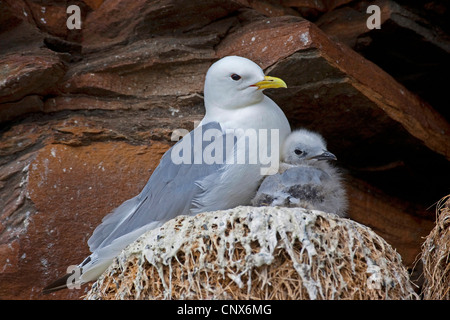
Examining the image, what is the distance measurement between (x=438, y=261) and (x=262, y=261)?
794 millimetres

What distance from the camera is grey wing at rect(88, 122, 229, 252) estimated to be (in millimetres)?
3250

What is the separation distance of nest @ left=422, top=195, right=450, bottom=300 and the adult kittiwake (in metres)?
0.78

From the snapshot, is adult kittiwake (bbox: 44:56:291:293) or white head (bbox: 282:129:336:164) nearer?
adult kittiwake (bbox: 44:56:291:293)

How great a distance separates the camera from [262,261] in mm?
2588

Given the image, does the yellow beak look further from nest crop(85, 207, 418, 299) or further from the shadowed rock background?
nest crop(85, 207, 418, 299)

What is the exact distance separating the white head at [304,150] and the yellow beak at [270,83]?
265mm

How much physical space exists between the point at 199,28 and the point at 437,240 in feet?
6.06

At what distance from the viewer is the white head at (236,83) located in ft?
11.2

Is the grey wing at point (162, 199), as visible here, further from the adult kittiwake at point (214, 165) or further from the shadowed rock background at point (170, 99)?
the shadowed rock background at point (170, 99)

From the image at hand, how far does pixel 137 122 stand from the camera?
3.92 metres

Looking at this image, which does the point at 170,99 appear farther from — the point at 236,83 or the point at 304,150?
the point at 304,150

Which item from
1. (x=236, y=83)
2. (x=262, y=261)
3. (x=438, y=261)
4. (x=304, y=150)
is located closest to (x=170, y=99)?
(x=236, y=83)

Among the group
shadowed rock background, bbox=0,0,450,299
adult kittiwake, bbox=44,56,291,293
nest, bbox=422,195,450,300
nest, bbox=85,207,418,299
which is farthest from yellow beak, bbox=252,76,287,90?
nest, bbox=422,195,450,300

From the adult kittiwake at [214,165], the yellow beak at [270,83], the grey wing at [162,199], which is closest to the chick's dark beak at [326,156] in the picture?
the adult kittiwake at [214,165]
